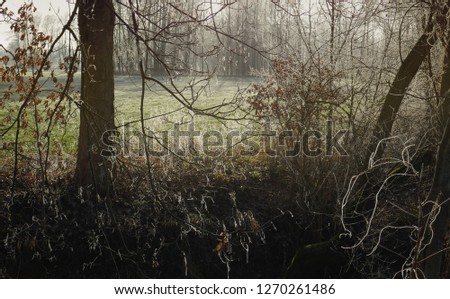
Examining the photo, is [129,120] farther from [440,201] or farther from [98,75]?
[440,201]

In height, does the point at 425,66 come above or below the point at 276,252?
above

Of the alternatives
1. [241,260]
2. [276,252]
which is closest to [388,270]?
[276,252]

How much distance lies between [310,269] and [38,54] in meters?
4.46

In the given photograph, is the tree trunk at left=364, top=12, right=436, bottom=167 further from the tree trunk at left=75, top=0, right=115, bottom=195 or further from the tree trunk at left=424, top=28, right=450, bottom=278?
the tree trunk at left=75, top=0, right=115, bottom=195

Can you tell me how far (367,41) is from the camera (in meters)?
7.37

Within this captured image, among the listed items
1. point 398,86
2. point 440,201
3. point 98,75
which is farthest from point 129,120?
point 440,201
